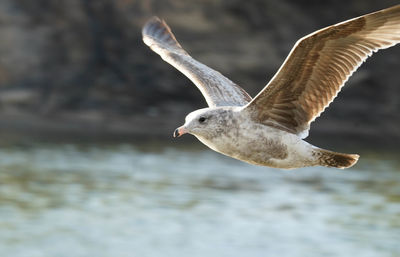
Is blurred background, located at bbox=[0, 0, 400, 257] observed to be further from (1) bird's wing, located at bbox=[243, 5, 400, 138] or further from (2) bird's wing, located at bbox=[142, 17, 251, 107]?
(1) bird's wing, located at bbox=[243, 5, 400, 138]

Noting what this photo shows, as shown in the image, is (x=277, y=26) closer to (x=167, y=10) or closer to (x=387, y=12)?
(x=167, y=10)

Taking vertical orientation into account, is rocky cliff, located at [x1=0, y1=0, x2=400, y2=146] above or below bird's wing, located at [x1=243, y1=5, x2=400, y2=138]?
above

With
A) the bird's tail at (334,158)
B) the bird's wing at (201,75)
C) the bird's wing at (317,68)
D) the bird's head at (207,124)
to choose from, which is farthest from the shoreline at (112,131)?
the bird's head at (207,124)

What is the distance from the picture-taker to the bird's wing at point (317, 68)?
18.5ft

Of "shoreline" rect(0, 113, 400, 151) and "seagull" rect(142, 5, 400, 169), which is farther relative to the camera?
"shoreline" rect(0, 113, 400, 151)

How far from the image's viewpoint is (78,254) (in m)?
15.3

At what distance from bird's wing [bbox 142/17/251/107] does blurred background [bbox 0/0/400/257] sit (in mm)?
11190

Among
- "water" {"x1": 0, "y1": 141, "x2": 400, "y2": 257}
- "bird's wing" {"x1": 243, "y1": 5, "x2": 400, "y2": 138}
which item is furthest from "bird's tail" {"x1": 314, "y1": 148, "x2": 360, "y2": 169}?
A: "water" {"x1": 0, "y1": 141, "x2": 400, "y2": 257}

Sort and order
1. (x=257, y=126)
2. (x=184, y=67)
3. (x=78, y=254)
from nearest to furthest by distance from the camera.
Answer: (x=257, y=126)
(x=184, y=67)
(x=78, y=254)

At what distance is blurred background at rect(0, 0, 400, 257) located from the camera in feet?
68.9

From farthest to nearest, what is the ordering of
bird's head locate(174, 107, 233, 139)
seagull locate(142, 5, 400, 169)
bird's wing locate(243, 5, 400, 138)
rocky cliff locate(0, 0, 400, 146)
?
rocky cliff locate(0, 0, 400, 146) → bird's head locate(174, 107, 233, 139) → seagull locate(142, 5, 400, 169) → bird's wing locate(243, 5, 400, 138)

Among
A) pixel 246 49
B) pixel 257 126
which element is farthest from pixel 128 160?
pixel 257 126

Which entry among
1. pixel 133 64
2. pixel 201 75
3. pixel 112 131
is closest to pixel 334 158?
pixel 201 75

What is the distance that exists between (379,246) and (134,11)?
11.5 metres
